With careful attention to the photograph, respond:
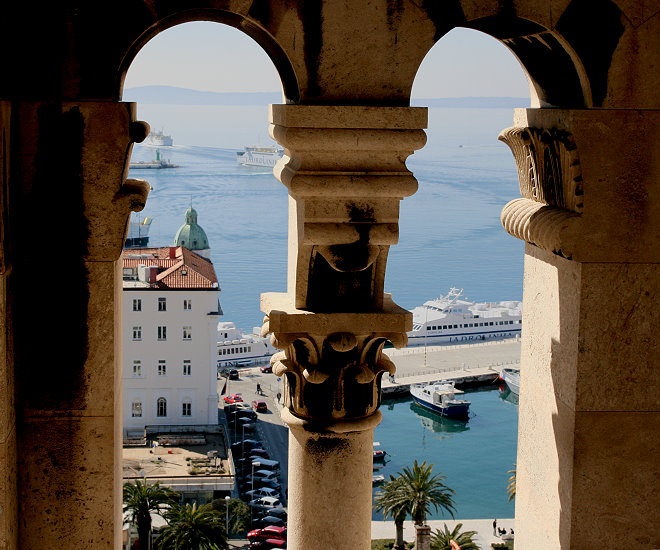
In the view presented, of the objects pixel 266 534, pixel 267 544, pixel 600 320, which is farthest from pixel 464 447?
pixel 600 320

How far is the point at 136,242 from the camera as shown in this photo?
240ft

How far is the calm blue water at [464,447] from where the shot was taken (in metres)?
52.1

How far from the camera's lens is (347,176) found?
3939mm

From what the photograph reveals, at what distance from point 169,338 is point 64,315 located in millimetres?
51722

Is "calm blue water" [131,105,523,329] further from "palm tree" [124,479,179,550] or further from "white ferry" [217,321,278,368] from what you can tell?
"palm tree" [124,479,179,550]

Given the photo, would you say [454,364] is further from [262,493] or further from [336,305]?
[336,305]

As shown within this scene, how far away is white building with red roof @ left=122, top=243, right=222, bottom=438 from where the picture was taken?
51.6 meters

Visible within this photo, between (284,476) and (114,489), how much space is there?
47.9 metres

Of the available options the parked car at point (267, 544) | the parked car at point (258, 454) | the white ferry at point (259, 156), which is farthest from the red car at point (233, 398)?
the white ferry at point (259, 156)

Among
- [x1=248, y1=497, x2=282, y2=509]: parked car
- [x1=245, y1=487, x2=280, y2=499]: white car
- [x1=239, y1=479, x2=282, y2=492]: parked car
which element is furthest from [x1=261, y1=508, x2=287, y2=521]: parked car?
[x1=239, y1=479, x2=282, y2=492]: parked car

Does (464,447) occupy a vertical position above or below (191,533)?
above

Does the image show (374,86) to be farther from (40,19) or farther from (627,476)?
(627,476)

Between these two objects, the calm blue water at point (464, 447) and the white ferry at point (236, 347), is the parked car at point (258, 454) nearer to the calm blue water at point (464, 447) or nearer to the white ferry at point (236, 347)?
the calm blue water at point (464, 447)

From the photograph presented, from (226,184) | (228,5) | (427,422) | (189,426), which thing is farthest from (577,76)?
(226,184)
